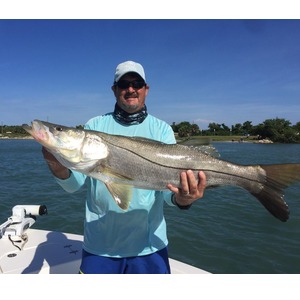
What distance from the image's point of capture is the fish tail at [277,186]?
2959 mm

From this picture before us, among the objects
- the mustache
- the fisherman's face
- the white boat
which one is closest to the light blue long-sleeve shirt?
the fisherman's face

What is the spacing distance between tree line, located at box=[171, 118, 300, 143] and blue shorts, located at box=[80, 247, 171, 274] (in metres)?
74.5

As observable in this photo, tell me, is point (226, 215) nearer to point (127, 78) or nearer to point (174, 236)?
point (174, 236)

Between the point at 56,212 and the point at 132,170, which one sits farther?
the point at 56,212

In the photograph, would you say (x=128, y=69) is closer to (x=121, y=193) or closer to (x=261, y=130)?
(x=121, y=193)

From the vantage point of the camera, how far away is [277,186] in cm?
305

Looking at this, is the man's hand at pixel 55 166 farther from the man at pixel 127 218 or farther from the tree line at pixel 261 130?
the tree line at pixel 261 130

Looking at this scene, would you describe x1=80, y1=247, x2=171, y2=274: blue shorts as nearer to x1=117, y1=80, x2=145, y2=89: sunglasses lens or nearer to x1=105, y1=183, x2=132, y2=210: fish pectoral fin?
x1=105, y1=183, x2=132, y2=210: fish pectoral fin

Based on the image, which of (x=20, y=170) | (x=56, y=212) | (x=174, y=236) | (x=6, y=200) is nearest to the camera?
(x=174, y=236)

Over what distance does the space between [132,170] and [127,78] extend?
1120 millimetres

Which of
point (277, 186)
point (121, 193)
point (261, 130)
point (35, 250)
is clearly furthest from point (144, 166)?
point (261, 130)

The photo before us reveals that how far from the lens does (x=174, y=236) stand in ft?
31.1

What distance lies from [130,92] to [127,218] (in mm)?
1445

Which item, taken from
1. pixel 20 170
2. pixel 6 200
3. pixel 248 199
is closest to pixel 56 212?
pixel 6 200
